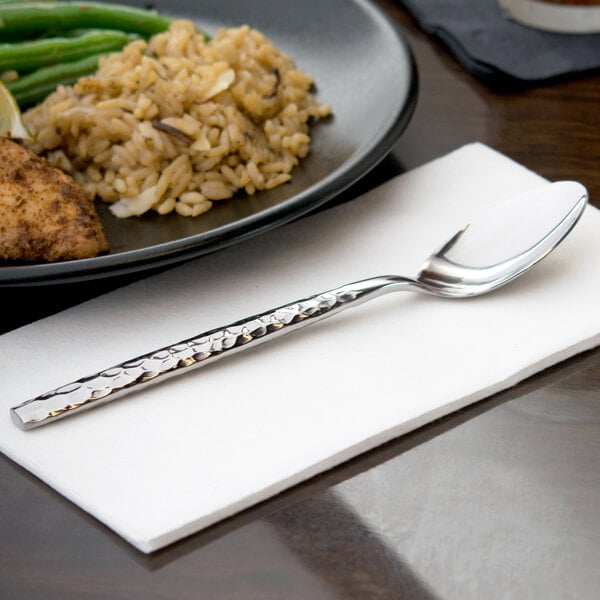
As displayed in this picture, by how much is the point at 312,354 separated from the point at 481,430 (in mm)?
229

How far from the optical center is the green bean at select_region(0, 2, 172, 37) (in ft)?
6.30

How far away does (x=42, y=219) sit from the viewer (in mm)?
1433

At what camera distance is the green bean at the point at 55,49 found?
1.83 metres

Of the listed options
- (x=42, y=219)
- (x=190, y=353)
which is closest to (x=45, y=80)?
(x=42, y=219)

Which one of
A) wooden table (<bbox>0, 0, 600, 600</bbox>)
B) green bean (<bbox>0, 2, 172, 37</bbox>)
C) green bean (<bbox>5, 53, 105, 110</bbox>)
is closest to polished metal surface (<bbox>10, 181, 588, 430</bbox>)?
wooden table (<bbox>0, 0, 600, 600</bbox>)

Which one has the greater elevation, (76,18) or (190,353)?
(76,18)

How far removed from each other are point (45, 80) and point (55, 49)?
0.06 m

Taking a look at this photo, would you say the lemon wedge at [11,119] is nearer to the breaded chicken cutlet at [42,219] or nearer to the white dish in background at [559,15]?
the breaded chicken cutlet at [42,219]

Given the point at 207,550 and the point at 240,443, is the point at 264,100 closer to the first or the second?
the point at 240,443

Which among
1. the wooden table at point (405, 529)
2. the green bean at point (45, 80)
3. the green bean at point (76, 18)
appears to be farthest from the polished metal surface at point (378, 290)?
the green bean at point (76, 18)

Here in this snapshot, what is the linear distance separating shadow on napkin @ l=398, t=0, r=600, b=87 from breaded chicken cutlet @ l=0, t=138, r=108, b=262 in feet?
3.20

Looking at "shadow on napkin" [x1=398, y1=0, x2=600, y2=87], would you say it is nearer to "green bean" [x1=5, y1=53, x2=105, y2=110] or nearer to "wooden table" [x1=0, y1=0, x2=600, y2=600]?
"green bean" [x1=5, y1=53, x2=105, y2=110]

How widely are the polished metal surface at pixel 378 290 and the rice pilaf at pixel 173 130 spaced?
0.35m

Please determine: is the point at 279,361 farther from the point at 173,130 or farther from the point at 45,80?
the point at 45,80
